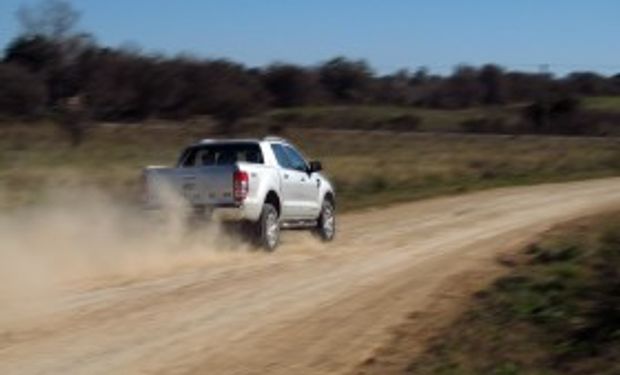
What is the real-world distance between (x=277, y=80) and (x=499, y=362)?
108m

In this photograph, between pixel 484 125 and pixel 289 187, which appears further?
pixel 484 125

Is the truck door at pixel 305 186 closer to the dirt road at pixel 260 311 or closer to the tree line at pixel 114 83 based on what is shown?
the dirt road at pixel 260 311

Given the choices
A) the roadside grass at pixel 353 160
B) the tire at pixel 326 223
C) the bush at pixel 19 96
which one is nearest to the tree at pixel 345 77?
the roadside grass at pixel 353 160

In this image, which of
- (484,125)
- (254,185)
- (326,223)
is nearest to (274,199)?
(254,185)

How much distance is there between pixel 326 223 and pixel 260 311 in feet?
27.8

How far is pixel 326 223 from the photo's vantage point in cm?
2059

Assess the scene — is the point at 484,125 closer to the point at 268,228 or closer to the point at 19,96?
the point at 19,96

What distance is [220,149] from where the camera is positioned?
1900 centimetres

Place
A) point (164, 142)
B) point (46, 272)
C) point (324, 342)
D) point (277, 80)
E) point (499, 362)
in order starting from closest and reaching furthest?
1. point (499, 362)
2. point (324, 342)
3. point (46, 272)
4. point (164, 142)
5. point (277, 80)

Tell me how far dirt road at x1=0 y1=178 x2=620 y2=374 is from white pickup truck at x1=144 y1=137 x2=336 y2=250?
45cm

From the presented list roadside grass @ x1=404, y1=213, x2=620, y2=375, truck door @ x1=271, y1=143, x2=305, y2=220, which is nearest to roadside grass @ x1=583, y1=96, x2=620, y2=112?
truck door @ x1=271, y1=143, x2=305, y2=220

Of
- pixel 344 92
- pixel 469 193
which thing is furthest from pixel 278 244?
pixel 344 92

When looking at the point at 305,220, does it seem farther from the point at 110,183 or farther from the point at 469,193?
the point at 469,193

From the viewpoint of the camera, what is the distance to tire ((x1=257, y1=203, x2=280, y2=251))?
58.4 feet
